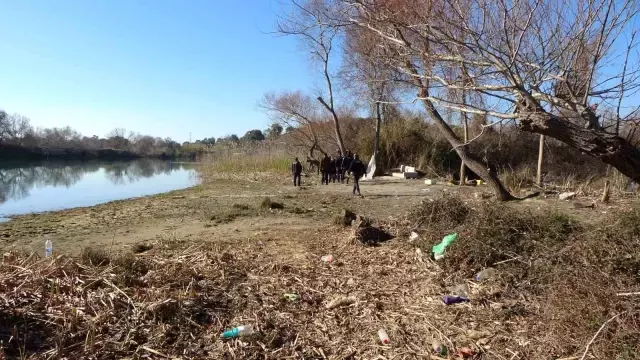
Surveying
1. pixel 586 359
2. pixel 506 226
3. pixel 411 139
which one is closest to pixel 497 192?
pixel 506 226

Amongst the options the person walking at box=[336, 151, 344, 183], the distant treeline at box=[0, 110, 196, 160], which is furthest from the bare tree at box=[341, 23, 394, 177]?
the distant treeline at box=[0, 110, 196, 160]

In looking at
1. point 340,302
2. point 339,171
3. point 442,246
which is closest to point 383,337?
point 340,302

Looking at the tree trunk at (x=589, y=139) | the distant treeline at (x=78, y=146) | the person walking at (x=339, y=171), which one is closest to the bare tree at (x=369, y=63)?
the tree trunk at (x=589, y=139)

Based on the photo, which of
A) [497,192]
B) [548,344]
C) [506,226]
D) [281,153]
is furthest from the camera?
[281,153]

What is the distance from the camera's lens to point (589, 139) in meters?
3.60

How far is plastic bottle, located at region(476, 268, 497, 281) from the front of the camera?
5027 millimetres

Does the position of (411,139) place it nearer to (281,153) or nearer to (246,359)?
(281,153)

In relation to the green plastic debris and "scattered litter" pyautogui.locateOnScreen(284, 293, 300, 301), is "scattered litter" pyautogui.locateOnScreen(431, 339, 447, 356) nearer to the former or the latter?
"scattered litter" pyautogui.locateOnScreen(284, 293, 300, 301)

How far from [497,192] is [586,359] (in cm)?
876

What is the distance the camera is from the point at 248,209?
471 inches

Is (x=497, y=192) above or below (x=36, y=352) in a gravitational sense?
above

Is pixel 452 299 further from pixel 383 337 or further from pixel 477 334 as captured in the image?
pixel 383 337

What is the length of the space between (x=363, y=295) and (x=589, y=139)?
2.67m

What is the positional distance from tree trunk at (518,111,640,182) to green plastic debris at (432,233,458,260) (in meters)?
2.39
